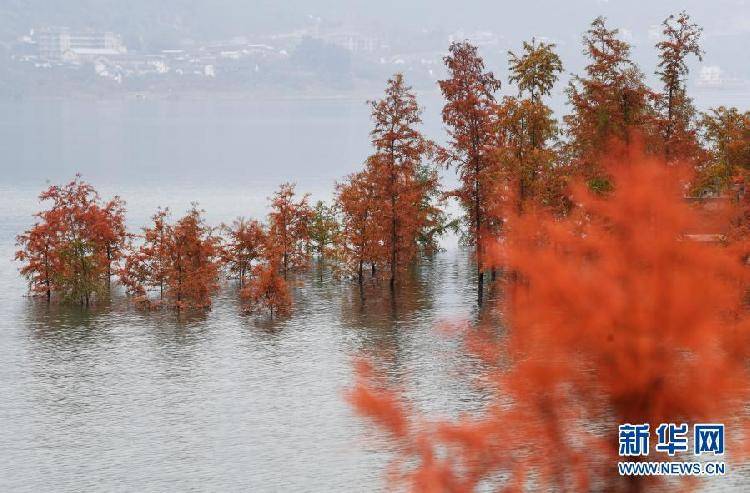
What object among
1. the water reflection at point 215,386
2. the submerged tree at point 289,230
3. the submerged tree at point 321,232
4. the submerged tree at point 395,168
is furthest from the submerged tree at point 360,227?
the submerged tree at point 321,232

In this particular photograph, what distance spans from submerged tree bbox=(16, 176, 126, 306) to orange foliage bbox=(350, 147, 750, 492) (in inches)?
2263

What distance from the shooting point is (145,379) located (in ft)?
182

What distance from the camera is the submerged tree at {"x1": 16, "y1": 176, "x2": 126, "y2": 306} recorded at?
7288cm

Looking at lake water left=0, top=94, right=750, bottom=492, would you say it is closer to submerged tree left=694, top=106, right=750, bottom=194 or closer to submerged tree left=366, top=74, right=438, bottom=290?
submerged tree left=366, top=74, right=438, bottom=290

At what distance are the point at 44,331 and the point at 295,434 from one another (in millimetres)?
25020

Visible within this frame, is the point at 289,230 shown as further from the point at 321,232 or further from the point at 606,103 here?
the point at 606,103

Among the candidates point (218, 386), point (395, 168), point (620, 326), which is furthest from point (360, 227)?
point (620, 326)

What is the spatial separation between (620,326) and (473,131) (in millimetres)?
55400

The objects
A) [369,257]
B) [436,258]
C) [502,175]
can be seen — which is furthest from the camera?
[436,258]

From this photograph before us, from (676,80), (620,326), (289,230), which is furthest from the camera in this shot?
(289,230)

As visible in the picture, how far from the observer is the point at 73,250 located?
74625 millimetres

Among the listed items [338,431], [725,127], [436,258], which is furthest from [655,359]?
[436,258]

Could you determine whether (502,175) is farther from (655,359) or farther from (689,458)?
(655,359)

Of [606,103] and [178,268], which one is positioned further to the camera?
[178,268]
